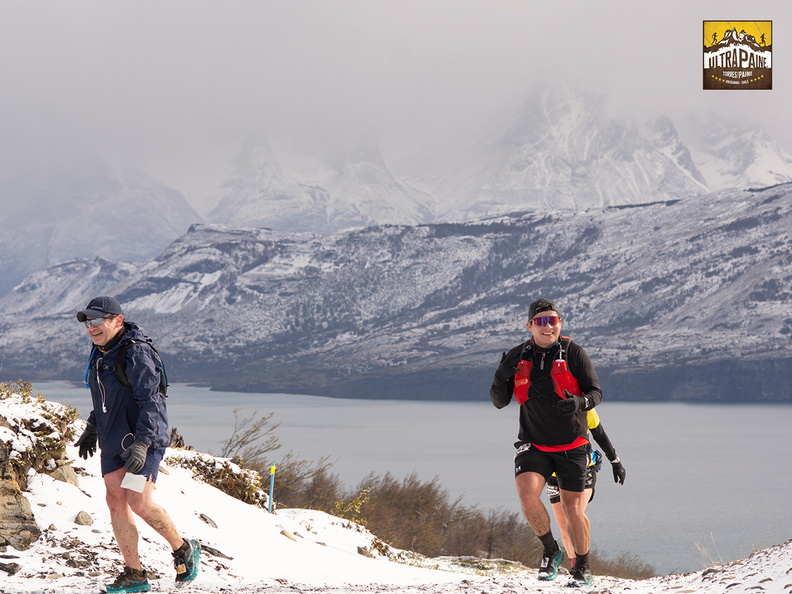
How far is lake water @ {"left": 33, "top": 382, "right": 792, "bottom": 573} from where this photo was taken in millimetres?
83938

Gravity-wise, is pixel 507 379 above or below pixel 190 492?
above

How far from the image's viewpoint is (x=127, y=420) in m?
6.08

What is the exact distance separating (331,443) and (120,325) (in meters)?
149

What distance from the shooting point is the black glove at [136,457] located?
19.2 ft

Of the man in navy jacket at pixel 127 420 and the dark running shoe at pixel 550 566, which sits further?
the dark running shoe at pixel 550 566

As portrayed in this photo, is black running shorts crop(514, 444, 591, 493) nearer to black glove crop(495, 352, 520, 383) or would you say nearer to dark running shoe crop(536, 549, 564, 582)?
black glove crop(495, 352, 520, 383)

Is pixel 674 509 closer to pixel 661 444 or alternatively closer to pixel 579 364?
pixel 661 444

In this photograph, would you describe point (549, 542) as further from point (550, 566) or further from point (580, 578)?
point (580, 578)

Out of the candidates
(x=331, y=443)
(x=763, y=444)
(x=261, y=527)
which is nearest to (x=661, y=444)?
(x=763, y=444)

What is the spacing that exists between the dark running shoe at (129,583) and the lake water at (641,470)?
44.0 meters

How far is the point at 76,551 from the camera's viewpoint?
6.95 meters

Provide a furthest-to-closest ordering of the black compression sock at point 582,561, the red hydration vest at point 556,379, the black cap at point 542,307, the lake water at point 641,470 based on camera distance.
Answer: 1. the lake water at point 641,470
2. the black compression sock at point 582,561
3. the black cap at point 542,307
4. the red hydration vest at point 556,379

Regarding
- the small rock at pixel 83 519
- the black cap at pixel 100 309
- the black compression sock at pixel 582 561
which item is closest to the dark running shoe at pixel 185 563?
the small rock at pixel 83 519

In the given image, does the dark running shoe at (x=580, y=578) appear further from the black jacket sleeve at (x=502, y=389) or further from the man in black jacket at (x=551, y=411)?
the black jacket sleeve at (x=502, y=389)
